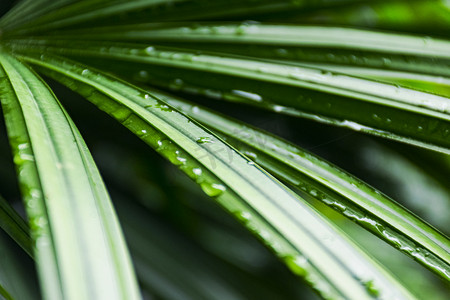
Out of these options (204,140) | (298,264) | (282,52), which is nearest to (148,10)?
(282,52)

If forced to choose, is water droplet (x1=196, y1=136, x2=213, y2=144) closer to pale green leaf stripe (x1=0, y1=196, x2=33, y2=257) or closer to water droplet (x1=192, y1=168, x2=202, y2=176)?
water droplet (x1=192, y1=168, x2=202, y2=176)

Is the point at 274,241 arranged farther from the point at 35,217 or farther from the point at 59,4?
the point at 59,4

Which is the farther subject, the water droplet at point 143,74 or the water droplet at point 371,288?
the water droplet at point 143,74

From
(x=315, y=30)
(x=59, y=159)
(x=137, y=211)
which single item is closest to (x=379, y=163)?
(x=315, y=30)

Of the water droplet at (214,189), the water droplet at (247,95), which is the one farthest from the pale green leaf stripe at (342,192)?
the water droplet at (214,189)

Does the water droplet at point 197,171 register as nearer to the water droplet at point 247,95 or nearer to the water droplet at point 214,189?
the water droplet at point 214,189
